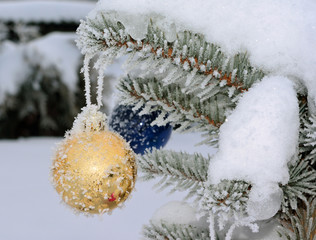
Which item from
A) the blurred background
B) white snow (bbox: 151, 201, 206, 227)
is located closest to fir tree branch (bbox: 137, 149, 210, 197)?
white snow (bbox: 151, 201, 206, 227)

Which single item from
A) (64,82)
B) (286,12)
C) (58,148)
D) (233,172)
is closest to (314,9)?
(286,12)

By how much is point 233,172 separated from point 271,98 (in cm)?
10

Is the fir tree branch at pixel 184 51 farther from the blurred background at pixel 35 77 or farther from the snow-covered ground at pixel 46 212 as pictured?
the blurred background at pixel 35 77

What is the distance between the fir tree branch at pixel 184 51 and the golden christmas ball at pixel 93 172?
131 mm

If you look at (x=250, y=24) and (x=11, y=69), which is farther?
(x=11, y=69)

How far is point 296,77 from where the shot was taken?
52 centimetres

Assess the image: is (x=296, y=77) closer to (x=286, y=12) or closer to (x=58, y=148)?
(x=286, y=12)

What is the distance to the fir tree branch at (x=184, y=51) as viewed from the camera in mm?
509

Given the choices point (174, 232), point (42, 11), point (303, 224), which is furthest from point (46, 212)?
point (42, 11)

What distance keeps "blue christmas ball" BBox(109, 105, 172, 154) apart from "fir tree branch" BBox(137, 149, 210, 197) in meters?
0.10

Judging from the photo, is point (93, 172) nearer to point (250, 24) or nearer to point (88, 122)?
point (88, 122)

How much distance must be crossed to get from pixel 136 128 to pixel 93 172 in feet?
0.61

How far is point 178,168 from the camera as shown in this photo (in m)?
0.59

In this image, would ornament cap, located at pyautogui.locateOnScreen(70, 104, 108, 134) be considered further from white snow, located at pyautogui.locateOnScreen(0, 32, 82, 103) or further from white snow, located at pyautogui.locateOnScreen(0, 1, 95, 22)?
white snow, located at pyautogui.locateOnScreen(0, 1, 95, 22)
